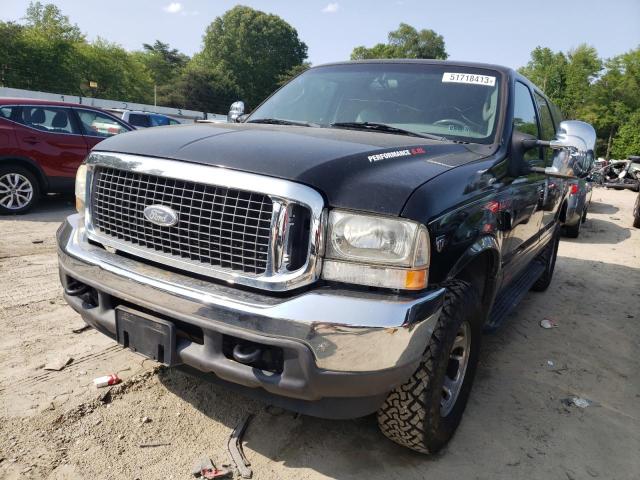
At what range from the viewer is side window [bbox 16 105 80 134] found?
700 centimetres

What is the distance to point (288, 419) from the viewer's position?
2625 millimetres

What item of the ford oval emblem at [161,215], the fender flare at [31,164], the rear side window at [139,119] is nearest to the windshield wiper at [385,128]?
the ford oval emblem at [161,215]

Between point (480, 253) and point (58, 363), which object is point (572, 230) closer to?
point (480, 253)

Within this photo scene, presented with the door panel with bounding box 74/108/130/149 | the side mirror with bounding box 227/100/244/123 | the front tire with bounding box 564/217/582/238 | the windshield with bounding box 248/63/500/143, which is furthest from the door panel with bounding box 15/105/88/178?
the front tire with bounding box 564/217/582/238

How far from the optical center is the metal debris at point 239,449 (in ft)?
7.20

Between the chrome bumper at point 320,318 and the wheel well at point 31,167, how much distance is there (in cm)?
609

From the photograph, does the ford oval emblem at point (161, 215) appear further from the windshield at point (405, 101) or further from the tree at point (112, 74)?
the tree at point (112, 74)

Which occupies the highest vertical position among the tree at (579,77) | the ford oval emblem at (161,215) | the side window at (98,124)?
the tree at (579,77)

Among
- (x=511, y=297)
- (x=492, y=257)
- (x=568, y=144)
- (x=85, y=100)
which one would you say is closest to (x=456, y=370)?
(x=492, y=257)

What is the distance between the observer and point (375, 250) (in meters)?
1.86

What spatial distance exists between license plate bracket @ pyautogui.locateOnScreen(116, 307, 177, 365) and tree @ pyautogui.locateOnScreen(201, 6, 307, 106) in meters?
78.8

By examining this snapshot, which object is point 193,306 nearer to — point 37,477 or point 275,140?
point 275,140

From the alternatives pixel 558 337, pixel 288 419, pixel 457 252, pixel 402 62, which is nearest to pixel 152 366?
pixel 288 419

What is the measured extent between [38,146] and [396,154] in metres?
6.53
